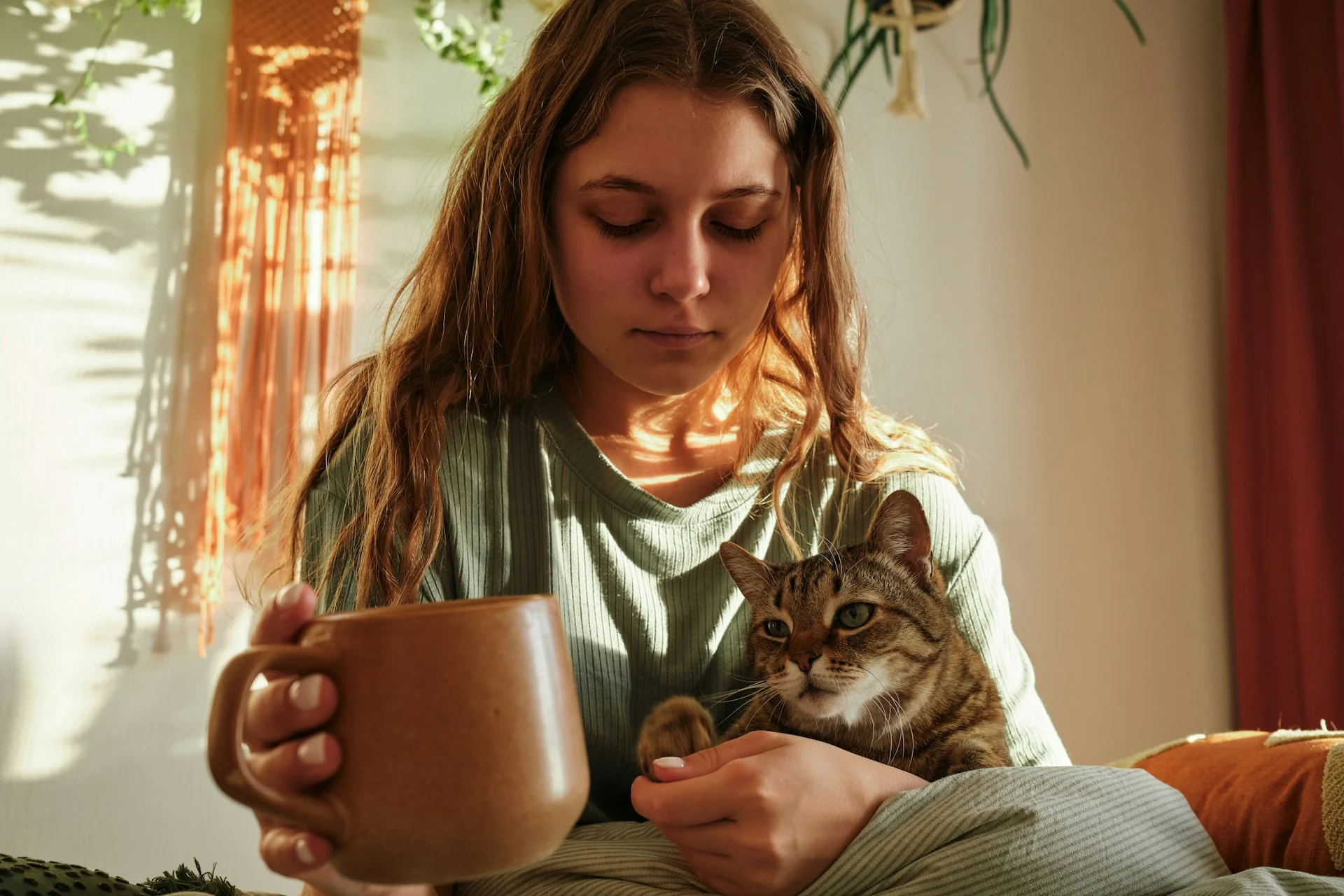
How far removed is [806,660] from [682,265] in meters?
0.38

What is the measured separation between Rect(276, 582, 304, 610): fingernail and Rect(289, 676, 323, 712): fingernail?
0.05 meters

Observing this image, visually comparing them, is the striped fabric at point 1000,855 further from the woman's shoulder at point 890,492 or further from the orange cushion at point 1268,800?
the woman's shoulder at point 890,492

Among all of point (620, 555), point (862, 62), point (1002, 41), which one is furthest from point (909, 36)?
point (620, 555)

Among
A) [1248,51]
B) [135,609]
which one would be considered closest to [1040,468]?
[1248,51]

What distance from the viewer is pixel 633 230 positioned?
1.02m

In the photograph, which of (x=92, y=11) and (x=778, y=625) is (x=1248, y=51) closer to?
(x=778, y=625)

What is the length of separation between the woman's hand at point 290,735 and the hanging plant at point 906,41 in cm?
142

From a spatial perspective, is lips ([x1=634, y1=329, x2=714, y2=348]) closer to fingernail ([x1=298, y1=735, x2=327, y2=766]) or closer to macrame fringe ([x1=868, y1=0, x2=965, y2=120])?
fingernail ([x1=298, y1=735, x2=327, y2=766])

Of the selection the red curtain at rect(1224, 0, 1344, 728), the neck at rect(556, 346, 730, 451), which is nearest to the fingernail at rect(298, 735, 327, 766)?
the neck at rect(556, 346, 730, 451)

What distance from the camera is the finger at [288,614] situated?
1.66 ft

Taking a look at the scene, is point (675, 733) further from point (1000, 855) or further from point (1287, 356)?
point (1287, 356)

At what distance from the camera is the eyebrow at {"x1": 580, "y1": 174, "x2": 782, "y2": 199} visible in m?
0.98

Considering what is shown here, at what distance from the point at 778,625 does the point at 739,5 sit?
68cm

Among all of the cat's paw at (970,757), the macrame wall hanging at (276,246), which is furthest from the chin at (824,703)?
the macrame wall hanging at (276,246)
